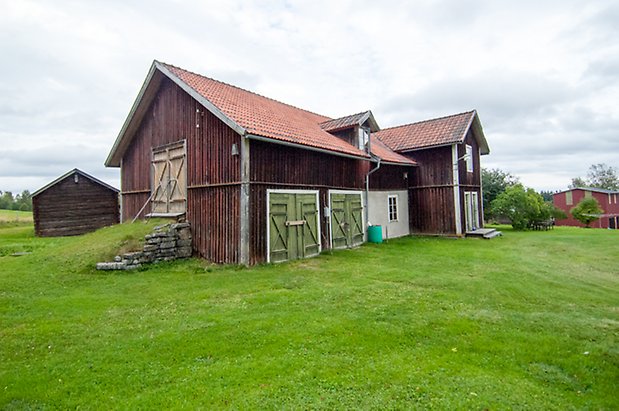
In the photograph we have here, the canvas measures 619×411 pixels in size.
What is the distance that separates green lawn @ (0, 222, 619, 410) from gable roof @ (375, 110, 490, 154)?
9824mm

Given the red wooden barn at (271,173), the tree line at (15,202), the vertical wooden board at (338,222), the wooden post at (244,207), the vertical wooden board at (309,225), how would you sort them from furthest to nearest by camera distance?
1. the tree line at (15,202)
2. the vertical wooden board at (338,222)
3. the vertical wooden board at (309,225)
4. the red wooden barn at (271,173)
5. the wooden post at (244,207)

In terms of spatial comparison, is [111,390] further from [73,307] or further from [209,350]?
[73,307]

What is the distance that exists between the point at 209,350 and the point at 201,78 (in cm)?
1159

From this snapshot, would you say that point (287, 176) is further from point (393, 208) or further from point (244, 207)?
point (393, 208)

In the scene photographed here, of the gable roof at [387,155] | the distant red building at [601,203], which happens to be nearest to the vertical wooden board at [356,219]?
the gable roof at [387,155]

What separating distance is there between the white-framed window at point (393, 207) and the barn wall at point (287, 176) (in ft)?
11.5

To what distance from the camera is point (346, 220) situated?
1376 cm

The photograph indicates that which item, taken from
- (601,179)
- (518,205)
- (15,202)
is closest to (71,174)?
(518,205)

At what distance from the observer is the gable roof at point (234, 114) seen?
403 inches

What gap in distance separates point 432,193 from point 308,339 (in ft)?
49.3

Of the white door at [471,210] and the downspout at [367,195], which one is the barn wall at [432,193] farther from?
the downspout at [367,195]

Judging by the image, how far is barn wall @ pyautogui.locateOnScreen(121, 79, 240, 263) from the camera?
1017cm

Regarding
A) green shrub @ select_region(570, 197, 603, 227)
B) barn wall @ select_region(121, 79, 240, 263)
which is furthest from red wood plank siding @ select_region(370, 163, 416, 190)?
green shrub @ select_region(570, 197, 603, 227)

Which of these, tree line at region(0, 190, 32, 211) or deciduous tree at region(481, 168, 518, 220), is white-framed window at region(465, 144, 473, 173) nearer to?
deciduous tree at region(481, 168, 518, 220)
